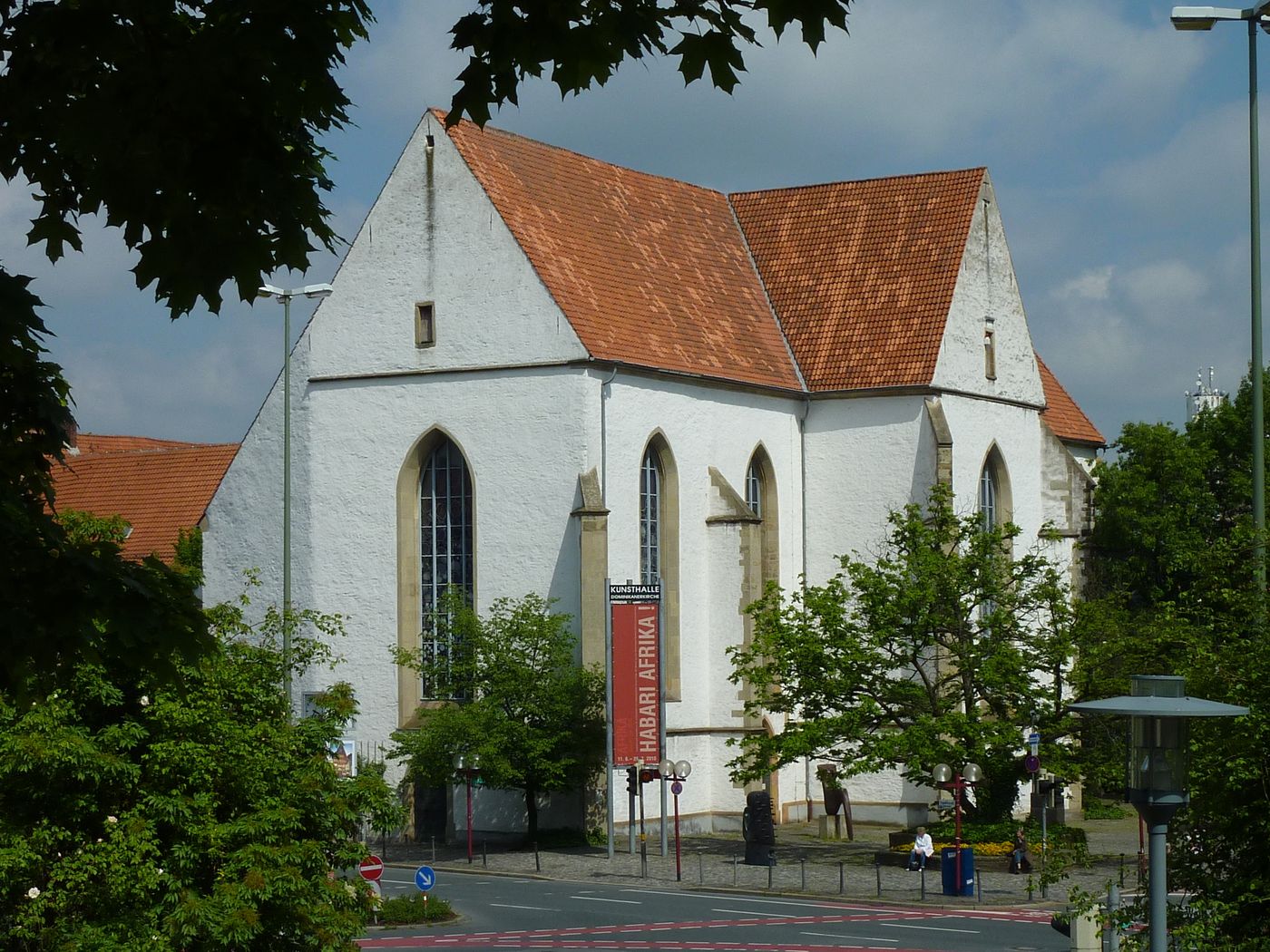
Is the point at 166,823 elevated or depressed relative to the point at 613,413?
depressed

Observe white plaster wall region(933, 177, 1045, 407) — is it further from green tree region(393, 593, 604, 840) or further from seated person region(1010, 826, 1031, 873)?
seated person region(1010, 826, 1031, 873)

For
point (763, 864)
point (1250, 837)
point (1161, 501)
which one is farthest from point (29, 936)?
point (1161, 501)

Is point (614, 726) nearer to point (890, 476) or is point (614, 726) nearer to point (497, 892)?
point (497, 892)

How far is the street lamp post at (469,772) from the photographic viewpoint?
3722 centimetres

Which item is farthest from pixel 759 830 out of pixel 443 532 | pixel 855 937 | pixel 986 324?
pixel 986 324

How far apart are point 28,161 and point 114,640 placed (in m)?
1.69

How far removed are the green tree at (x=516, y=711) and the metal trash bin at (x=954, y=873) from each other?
7792 millimetres

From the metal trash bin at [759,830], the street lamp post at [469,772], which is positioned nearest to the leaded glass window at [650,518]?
the street lamp post at [469,772]

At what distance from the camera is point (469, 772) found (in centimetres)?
3759

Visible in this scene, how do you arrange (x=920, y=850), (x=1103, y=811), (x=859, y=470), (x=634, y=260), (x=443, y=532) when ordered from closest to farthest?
1. (x=920, y=850)
2. (x=443, y=532)
3. (x=634, y=260)
4. (x=859, y=470)
5. (x=1103, y=811)

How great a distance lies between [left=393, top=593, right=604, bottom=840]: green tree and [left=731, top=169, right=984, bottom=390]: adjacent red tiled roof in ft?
33.4

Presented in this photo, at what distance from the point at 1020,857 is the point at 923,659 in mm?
3786

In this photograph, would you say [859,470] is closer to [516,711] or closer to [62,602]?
[516,711]

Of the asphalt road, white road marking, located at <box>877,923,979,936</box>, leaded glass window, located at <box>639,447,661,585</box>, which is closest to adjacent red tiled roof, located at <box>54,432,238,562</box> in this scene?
leaded glass window, located at <box>639,447,661,585</box>
